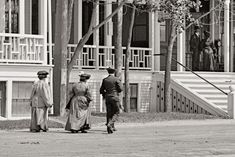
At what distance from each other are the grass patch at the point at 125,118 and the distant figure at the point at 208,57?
6.19 metres

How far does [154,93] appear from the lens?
104 feet

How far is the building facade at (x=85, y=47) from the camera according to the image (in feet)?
84.5

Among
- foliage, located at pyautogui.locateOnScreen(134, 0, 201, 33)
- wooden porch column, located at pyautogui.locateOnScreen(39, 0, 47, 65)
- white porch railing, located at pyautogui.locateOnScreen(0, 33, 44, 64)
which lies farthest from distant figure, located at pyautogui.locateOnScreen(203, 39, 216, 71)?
white porch railing, located at pyautogui.locateOnScreen(0, 33, 44, 64)

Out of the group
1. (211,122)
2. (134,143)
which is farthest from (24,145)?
(211,122)

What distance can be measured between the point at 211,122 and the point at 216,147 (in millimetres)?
Result: 9988

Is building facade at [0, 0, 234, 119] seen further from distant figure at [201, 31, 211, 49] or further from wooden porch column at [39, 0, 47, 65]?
distant figure at [201, 31, 211, 49]

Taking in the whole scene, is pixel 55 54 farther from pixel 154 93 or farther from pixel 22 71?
pixel 154 93

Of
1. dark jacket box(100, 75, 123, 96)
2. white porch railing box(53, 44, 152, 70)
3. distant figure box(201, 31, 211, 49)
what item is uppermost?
distant figure box(201, 31, 211, 49)

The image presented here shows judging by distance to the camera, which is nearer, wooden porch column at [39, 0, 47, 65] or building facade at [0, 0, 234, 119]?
building facade at [0, 0, 234, 119]

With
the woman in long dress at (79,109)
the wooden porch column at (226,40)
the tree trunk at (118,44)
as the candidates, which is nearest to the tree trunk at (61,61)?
the tree trunk at (118,44)

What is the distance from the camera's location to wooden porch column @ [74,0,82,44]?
31.2m

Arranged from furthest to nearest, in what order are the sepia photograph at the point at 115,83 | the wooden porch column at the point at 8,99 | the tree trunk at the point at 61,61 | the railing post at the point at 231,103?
the railing post at the point at 231,103, the tree trunk at the point at 61,61, the wooden porch column at the point at 8,99, the sepia photograph at the point at 115,83

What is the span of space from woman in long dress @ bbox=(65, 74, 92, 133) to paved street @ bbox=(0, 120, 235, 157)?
35cm

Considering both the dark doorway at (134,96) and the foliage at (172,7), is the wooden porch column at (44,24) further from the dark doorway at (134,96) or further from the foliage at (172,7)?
the dark doorway at (134,96)
